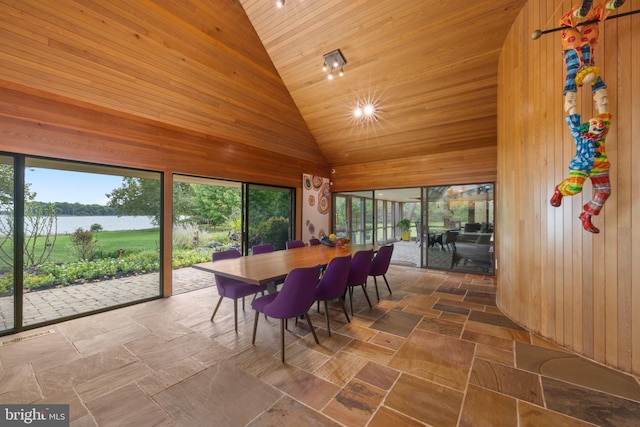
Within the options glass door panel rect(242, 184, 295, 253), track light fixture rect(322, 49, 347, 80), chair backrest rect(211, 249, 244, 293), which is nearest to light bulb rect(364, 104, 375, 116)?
track light fixture rect(322, 49, 347, 80)

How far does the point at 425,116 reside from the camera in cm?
477

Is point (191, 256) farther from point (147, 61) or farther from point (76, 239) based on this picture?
point (147, 61)

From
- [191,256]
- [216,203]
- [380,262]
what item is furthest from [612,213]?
[191,256]

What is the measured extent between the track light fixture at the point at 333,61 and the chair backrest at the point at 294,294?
3.24 metres

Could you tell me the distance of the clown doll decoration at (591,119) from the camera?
1849 millimetres

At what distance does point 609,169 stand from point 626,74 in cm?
79

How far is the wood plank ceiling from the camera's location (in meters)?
3.18

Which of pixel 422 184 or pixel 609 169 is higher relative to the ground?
A: pixel 422 184

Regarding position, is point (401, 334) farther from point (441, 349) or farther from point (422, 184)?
point (422, 184)

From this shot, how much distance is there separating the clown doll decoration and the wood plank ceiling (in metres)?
1.47

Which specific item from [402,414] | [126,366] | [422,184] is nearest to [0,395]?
[126,366]

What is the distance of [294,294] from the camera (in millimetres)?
2242

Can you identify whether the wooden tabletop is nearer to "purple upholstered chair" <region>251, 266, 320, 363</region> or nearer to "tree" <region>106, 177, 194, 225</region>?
"purple upholstered chair" <region>251, 266, 320, 363</region>

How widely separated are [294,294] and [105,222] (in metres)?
3.22
